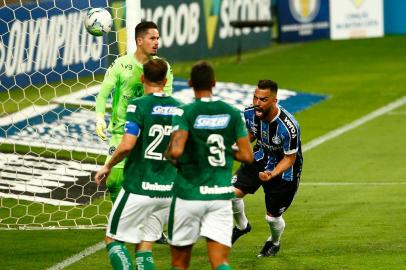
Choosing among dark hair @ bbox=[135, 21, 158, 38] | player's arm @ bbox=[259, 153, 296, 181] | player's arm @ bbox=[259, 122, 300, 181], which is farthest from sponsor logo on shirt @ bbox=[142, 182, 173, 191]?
dark hair @ bbox=[135, 21, 158, 38]

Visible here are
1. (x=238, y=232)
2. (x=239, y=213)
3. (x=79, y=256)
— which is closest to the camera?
(x=79, y=256)

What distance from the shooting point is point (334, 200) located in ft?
46.7

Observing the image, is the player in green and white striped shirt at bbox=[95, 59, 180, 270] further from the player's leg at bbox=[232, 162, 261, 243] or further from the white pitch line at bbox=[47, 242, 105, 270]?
the player's leg at bbox=[232, 162, 261, 243]

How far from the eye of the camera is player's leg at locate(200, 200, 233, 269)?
337 inches

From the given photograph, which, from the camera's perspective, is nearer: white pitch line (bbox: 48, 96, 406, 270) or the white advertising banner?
white pitch line (bbox: 48, 96, 406, 270)

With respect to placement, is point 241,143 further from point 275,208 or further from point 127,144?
point 275,208

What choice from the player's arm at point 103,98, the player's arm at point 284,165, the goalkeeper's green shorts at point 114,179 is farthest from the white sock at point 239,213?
the player's arm at point 103,98

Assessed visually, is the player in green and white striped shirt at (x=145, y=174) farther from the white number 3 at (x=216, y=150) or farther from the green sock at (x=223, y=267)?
the green sock at (x=223, y=267)

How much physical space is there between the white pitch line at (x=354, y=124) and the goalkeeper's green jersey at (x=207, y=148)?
377 inches

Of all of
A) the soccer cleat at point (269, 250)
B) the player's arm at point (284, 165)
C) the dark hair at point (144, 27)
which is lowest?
the soccer cleat at point (269, 250)

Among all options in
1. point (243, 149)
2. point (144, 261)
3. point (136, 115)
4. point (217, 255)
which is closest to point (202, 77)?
point (243, 149)

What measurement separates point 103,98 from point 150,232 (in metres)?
2.33

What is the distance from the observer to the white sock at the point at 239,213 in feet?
37.6

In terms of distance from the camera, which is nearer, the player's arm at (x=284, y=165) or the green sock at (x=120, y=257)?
the green sock at (x=120, y=257)
